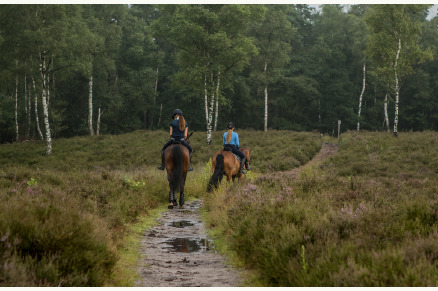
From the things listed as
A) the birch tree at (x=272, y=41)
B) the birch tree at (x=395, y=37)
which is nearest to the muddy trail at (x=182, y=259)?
the birch tree at (x=395, y=37)

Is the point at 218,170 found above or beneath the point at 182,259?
above

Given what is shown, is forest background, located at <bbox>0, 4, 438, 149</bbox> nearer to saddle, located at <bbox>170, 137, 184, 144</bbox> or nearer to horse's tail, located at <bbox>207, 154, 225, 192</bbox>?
horse's tail, located at <bbox>207, 154, 225, 192</bbox>

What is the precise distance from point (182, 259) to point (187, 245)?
3.62 ft

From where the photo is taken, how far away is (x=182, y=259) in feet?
21.7

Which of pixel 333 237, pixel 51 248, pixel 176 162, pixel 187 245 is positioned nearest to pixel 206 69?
A: pixel 176 162

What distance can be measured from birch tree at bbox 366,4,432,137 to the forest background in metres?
0.13

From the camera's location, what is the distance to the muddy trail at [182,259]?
212 inches

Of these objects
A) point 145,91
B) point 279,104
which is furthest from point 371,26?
point 145,91

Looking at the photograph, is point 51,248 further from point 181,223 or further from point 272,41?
point 272,41

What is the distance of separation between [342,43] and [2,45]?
46.5 metres

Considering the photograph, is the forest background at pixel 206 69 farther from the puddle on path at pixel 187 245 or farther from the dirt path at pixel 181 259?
the puddle on path at pixel 187 245

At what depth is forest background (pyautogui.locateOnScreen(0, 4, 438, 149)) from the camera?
33906mm

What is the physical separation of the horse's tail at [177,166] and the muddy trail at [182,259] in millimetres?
1763

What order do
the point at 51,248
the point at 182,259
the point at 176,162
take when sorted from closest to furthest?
the point at 51,248
the point at 182,259
the point at 176,162
